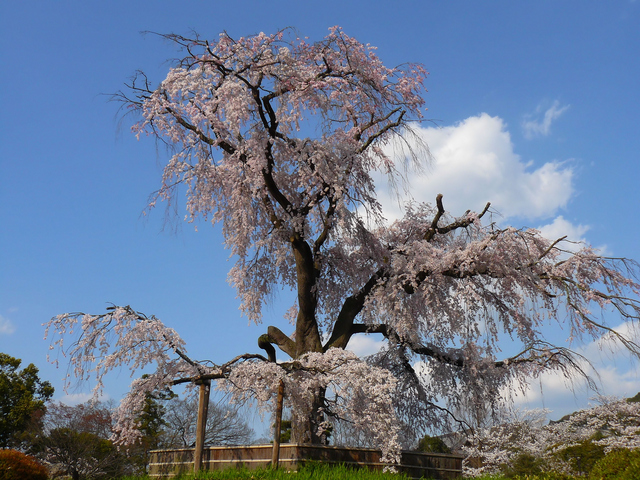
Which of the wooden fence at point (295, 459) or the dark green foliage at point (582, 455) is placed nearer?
the wooden fence at point (295, 459)

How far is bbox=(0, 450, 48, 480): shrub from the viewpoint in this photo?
1260 cm

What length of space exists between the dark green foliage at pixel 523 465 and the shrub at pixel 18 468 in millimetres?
15215

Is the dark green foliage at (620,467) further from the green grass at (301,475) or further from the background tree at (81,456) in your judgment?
the background tree at (81,456)

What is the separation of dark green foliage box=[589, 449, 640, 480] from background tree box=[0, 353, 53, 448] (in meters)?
25.7

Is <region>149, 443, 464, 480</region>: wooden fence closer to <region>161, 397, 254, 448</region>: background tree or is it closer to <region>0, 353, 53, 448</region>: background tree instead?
<region>161, 397, 254, 448</region>: background tree

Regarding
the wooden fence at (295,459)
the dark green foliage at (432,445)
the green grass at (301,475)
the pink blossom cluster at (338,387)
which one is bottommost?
the green grass at (301,475)

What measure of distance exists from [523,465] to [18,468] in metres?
16.4

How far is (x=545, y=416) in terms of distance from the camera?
1992 cm

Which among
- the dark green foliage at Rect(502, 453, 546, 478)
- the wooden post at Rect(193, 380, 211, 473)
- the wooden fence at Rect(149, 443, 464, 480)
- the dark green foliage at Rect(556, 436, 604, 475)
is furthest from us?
the dark green foliage at Rect(502, 453, 546, 478)

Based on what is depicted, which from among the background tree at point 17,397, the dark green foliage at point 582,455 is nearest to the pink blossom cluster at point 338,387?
the dark green foliage at point 582,455

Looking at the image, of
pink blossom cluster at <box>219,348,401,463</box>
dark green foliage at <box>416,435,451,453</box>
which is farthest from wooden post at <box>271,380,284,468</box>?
dark green foliage at <box>416,435,451,453</box>

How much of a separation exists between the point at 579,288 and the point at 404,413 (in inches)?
271

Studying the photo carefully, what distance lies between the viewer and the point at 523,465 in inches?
728

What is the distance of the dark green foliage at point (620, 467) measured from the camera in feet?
27.7
